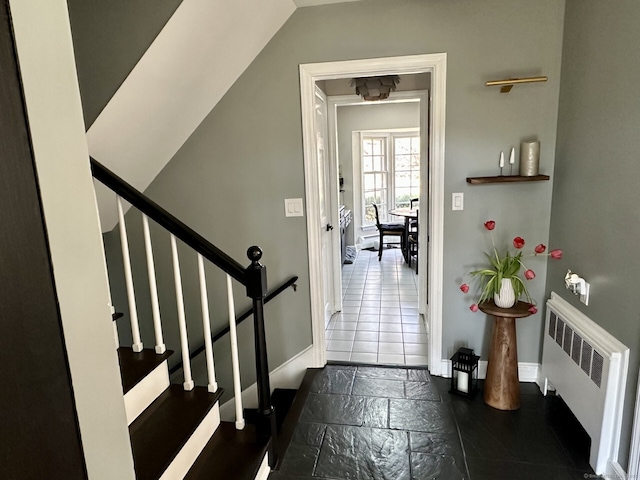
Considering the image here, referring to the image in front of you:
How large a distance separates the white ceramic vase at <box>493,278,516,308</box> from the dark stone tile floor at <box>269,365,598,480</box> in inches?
24.2

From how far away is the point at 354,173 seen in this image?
6742mm

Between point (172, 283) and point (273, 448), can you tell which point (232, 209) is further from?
point (273, 448)

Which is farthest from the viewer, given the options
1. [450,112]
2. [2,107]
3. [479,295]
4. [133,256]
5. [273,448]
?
[133,256]

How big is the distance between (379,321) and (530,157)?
2.04 meters

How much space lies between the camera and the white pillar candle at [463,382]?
7.80 ft

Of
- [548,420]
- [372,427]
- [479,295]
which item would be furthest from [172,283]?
[548,420]

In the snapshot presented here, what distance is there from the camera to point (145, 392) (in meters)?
1.76

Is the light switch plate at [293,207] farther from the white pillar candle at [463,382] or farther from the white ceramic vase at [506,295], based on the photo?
the white pillar candle at [463,382]

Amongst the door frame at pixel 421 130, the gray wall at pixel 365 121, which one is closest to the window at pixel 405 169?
the gray wall at pixel 365 121

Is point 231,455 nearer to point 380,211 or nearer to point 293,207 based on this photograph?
point 293,207

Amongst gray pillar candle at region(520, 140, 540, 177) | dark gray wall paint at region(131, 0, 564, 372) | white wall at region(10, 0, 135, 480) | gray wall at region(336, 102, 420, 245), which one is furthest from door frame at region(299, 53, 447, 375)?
gray wall at region(336, 102, 420, 245)

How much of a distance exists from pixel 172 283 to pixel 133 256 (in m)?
0.33

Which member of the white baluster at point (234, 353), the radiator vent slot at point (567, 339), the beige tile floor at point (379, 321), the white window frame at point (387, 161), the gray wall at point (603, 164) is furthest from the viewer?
the white window frame at point (387, 161)

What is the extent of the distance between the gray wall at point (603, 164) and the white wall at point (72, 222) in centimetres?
184
